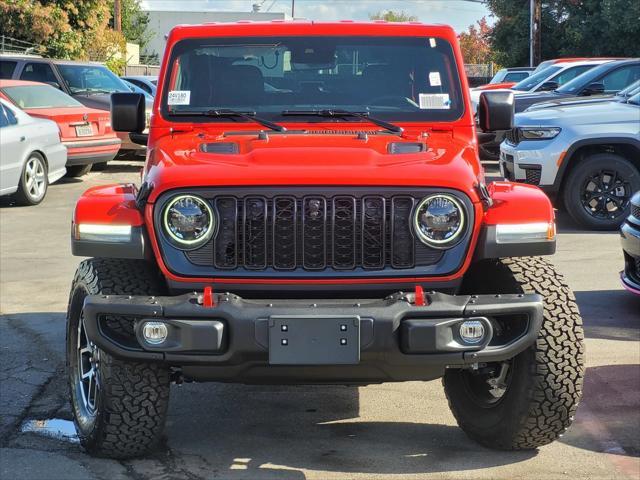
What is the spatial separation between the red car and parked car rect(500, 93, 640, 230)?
6484 millimetres

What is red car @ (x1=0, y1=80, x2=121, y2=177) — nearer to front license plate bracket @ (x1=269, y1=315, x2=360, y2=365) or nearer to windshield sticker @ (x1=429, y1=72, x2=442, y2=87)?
windshield sticker @ (x1=429, y1=72, x2=442, y2=87)

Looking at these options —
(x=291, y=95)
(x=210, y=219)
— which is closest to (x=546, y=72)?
(x=291, y=95)

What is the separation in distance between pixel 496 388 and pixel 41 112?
451 inches

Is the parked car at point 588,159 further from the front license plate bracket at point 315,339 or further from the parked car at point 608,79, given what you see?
the front license plate bracket at point 315,339

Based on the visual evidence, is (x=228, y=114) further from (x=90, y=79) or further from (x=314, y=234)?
(x=90, y=79)

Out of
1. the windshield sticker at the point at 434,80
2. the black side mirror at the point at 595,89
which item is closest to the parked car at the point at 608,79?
the black side mirror at the point at 595,89

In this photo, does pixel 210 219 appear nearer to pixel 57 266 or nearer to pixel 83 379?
pixel 83 379

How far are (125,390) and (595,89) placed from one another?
11.3 m

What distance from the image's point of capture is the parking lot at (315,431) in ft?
15.9

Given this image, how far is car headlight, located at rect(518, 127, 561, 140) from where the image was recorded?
1192 centimetres

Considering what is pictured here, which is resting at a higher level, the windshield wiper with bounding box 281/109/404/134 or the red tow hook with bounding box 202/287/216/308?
the windshield wiper with bounding box 281/109/404/134

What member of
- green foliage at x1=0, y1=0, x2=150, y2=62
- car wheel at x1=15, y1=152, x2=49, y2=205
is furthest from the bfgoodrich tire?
green foliage at x1=0, y1=0, x2=150, y2=62

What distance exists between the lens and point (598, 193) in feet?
39.1

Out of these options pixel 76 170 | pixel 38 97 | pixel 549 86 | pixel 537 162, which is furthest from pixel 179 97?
pixel 549 86
